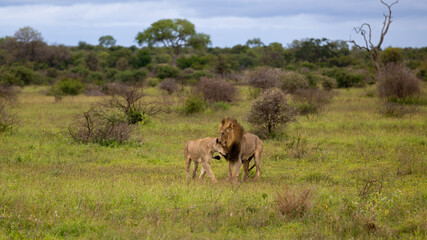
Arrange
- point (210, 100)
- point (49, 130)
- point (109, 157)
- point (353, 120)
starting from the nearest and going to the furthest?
1. point (109, 157)
2. point (49, 130)
3. point (353, 120)
4. point (210, 100)

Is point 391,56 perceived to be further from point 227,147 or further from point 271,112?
point 227,147

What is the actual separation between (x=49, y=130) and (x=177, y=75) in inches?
1204

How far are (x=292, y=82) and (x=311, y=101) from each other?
280 inches

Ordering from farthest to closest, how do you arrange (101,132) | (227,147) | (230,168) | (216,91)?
(216,91), (101,132), (230,168), (227,147)

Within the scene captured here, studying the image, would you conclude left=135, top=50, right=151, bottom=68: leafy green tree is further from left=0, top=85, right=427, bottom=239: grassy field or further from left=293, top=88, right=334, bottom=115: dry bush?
left=0, top=85, right=427, bottom=239: grassy field

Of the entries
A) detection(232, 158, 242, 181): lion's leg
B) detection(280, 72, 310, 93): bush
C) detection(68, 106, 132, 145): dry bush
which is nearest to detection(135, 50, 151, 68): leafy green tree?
detection(280, 72, 310, 93): bush

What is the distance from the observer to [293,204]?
262 inches

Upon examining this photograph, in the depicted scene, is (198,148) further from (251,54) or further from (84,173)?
(251,54)

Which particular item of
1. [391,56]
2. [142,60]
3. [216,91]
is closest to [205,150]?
[216,91]

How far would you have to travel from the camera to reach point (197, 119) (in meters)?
19.9

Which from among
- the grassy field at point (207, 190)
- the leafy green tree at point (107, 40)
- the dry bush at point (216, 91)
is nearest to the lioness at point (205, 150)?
the grassy field at point (207, 190)

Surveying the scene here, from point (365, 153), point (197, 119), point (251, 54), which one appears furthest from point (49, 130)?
point (251, 54)

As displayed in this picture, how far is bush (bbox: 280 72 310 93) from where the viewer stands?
3033 cm

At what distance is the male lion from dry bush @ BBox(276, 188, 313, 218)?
2.17m
